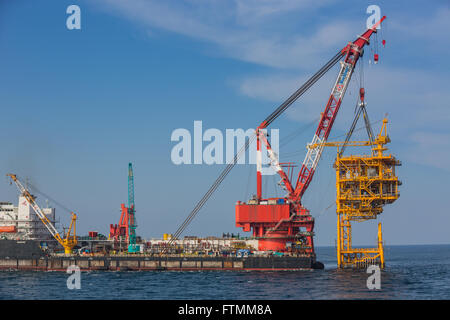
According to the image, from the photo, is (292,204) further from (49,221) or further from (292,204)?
(49,221)

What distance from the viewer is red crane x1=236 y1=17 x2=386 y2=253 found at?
8062cm

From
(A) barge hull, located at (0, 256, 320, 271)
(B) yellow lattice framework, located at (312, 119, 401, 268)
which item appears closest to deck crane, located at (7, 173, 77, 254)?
(A) barge hull, located at (0, 256, 320, 271)

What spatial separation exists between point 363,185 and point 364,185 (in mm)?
142

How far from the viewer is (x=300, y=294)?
5259 cm

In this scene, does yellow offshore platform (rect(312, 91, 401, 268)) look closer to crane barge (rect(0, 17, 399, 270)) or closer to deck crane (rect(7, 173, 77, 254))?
crane barge (rect(0, 17, 399, 270))

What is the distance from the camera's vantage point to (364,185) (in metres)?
74.1

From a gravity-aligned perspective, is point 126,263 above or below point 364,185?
below

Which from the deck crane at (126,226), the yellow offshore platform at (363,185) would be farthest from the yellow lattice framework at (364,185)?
the deck crane at (126,226)

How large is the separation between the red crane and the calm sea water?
283 inches

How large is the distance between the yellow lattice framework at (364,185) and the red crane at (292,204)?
21.6ft

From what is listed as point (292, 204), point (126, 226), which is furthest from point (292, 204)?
point (126, 226)

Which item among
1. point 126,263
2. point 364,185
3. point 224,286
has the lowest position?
point 224,286
